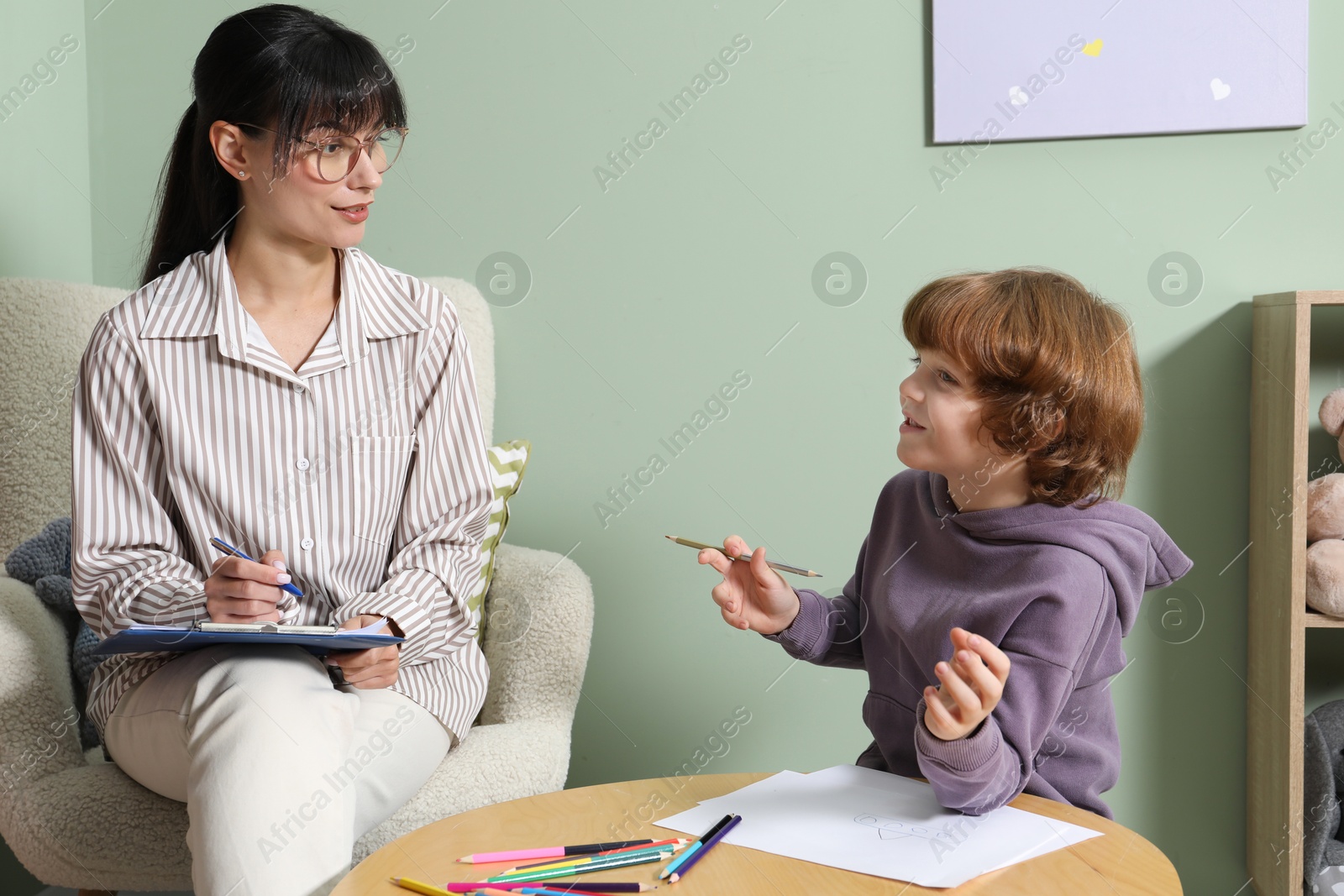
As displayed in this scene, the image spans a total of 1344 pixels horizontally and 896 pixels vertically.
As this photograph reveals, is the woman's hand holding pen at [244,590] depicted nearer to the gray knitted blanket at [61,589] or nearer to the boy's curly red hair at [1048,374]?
the gray knitted blanket at [61,589]

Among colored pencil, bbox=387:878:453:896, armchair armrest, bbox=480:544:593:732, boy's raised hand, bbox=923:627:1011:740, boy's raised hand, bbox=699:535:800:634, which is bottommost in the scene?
armchair armrest, bbox=480:544:593:732

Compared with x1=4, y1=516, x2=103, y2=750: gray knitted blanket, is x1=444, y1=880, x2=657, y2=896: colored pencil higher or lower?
higher

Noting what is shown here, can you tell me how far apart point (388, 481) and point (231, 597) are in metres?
0.24

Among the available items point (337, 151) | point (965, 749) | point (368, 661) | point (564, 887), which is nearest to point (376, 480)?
point (368, 661)

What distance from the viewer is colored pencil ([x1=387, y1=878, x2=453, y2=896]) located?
0.71m

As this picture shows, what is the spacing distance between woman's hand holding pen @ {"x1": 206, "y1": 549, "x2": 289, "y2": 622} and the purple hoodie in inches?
20.0

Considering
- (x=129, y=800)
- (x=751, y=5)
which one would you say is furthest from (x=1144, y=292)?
(x=129, y=800)

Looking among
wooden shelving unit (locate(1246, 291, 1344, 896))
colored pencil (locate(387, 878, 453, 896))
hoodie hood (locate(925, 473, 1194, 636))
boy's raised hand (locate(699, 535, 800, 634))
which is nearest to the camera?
colored pencil (locate(387, 878, 453, 896))

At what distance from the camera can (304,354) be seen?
1.22m

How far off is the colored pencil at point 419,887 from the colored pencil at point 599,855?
0.05 meters

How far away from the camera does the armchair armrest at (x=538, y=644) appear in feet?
4.29

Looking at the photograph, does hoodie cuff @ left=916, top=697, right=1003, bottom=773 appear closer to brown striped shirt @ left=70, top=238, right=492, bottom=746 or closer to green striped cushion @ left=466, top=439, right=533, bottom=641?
brown striped shirt @ left=70, top=238, right=492, bottom=746

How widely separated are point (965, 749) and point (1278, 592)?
927 millimetres

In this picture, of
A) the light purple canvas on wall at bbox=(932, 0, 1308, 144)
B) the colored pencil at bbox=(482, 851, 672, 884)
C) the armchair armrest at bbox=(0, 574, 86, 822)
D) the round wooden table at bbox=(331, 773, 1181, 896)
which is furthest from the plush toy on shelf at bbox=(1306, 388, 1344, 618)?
the armchair armrest at bbox=(0, 574, 86, 822)
